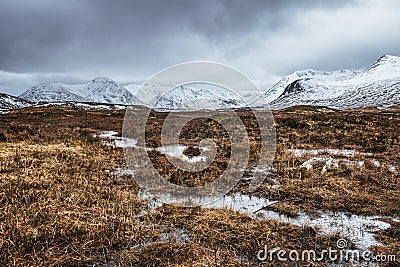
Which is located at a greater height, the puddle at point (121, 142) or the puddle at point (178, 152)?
the puddle at point (121, 142)

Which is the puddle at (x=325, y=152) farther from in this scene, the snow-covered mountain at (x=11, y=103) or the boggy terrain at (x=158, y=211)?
the snow-covered mountain at (x=11, y=103)

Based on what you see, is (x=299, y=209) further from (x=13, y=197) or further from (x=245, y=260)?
(x=13, y=197)

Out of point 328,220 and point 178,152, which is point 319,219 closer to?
point 328,220

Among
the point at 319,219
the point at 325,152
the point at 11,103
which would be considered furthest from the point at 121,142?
the point at 11,103

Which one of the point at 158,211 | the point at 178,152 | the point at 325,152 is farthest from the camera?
the point at 178,152

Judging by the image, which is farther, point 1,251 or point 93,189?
point 93,189

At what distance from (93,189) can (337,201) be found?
7.57 metres

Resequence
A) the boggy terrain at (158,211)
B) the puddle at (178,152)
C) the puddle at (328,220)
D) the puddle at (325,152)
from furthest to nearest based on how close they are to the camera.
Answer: the puddle at (325,152) < the puddle at (178,152) < the puddle at (328,220) < the boggy terrain at (158,211)

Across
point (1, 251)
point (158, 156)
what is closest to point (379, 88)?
point (158, 156)

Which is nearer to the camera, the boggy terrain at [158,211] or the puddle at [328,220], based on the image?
the boggy terrain at [158,211]

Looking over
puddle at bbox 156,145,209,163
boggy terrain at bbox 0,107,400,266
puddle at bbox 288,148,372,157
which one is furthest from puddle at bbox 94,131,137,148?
puddle at bbox 288,148,372,157

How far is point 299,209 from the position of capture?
8.66 meters

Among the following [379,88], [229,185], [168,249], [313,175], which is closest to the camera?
[168,249]

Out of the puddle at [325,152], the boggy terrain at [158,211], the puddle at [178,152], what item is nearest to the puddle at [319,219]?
the boggy terrain at [158,211]
